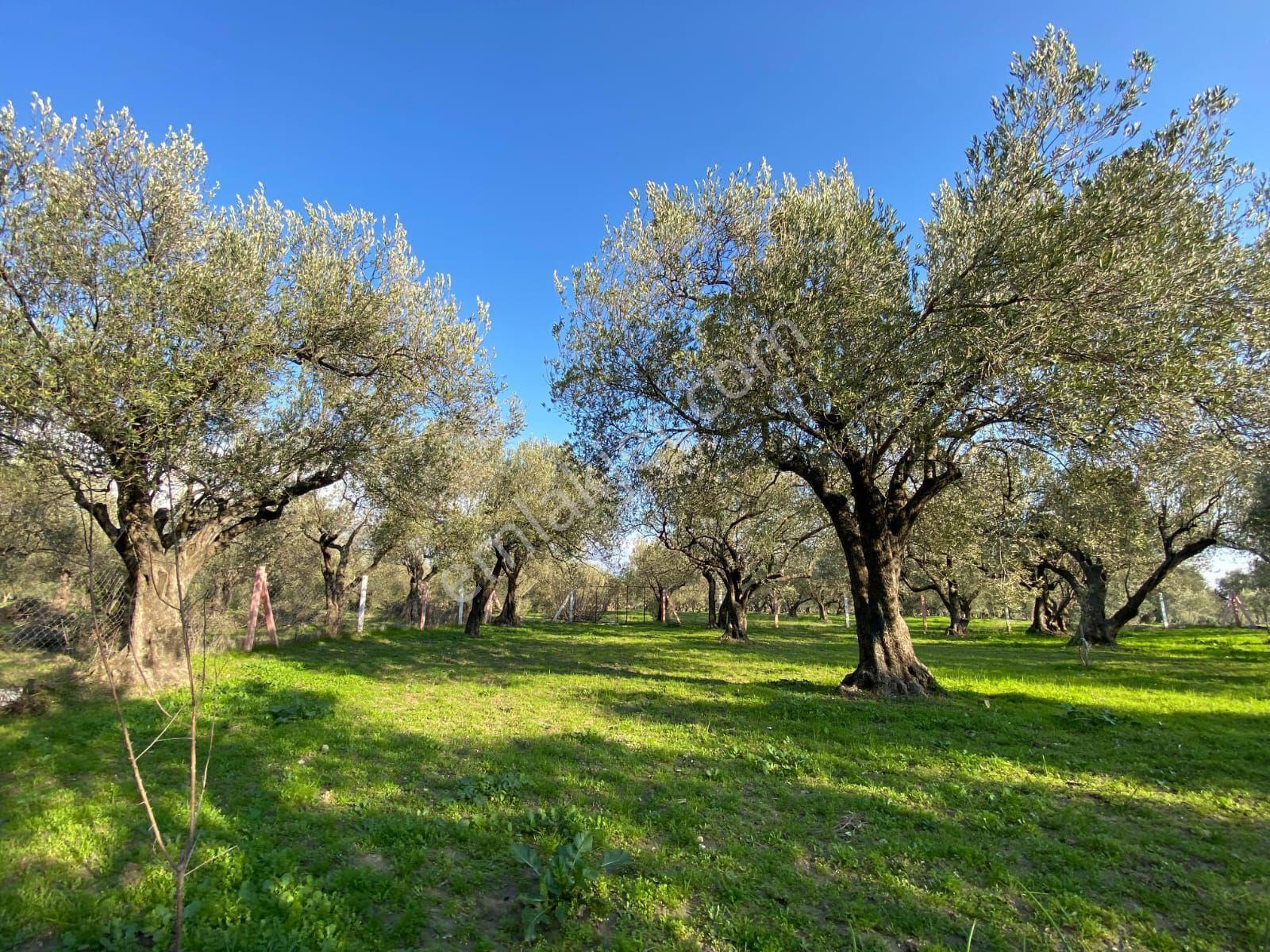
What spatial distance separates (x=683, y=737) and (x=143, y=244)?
41.1ft

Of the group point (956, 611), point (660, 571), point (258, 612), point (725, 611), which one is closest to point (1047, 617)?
point (956, 611)

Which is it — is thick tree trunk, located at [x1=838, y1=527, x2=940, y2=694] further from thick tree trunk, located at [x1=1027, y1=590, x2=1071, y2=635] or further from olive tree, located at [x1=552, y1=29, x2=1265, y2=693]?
thick tree trunk, located at [x1=1027, y1=590, x2=1071, y2=635]

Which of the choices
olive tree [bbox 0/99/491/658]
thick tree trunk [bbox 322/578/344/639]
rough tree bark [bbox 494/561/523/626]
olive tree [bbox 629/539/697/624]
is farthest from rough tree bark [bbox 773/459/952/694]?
olive tree [bbox 629/539/697/624]

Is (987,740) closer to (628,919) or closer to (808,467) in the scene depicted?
(808,467)

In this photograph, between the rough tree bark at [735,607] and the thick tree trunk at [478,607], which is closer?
the rough tree bark at [735,607]

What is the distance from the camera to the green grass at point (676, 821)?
374 centimetres

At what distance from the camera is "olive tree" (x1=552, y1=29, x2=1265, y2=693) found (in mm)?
7918

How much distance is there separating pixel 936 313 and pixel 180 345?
12.6 metres

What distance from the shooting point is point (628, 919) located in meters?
3.83

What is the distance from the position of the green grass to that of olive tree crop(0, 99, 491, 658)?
342 cm

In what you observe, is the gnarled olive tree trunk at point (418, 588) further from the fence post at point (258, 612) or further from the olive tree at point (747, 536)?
the olive tree at point (747, 536)

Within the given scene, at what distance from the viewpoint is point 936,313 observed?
9.10m

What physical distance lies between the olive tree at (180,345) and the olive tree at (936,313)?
17.3 ft

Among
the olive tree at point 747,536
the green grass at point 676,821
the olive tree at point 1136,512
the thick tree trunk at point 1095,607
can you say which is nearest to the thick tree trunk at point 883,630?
the green grass at point 676,821
